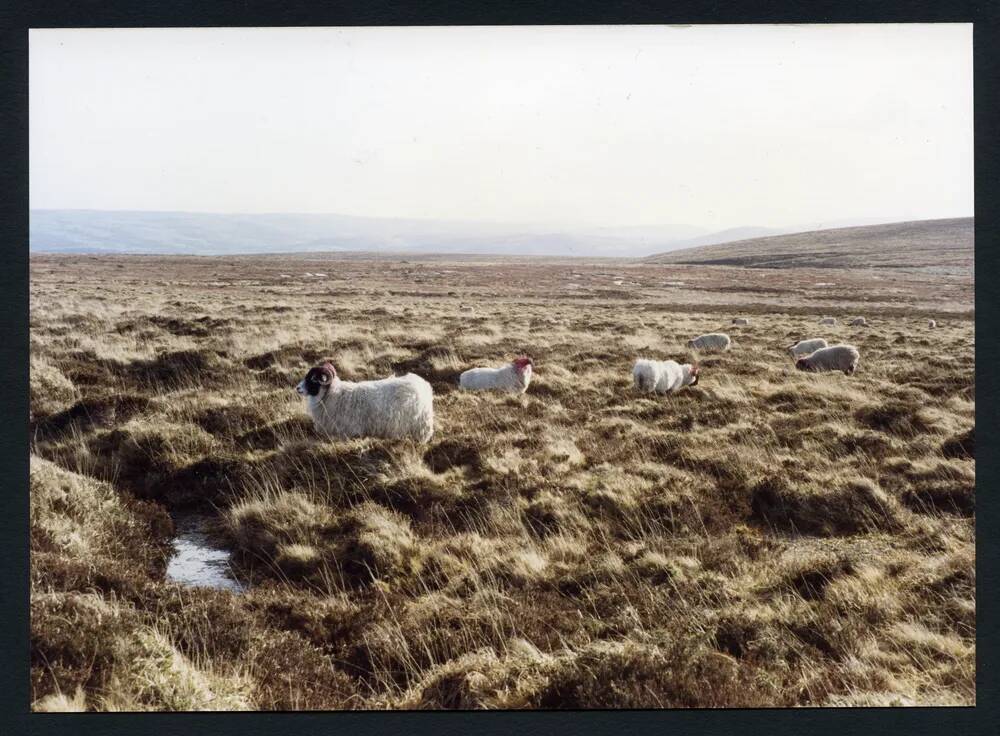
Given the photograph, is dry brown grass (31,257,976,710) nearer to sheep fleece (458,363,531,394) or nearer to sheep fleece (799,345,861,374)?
sheep fleece (458,363,531,394)

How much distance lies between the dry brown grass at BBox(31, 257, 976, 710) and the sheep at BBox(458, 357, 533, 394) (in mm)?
498

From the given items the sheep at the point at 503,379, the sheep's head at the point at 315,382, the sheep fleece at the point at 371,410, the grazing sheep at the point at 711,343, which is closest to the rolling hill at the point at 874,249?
the grazing sheep at the point at 711,343

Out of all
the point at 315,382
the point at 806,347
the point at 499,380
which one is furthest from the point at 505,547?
the point at 806,347

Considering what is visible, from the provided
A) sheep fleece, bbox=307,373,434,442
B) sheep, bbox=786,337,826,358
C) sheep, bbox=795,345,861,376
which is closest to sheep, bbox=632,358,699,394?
sheep, bbox=795,345,861,376

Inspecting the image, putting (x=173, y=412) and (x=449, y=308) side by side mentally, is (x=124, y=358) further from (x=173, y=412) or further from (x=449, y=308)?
(x=449, y=308)

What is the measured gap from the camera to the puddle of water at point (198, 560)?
17.4 feet

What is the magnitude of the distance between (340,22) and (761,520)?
217 inches

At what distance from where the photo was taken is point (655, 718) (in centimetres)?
411

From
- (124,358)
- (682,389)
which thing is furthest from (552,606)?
(124,358)

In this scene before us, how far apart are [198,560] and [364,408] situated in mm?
2441

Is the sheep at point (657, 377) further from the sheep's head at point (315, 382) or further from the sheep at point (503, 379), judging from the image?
the sheep's head at point (315, 382)

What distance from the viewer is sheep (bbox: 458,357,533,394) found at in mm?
11016

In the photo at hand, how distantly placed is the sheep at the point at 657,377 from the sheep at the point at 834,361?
434cm

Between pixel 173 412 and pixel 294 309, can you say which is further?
pixel 294 309
